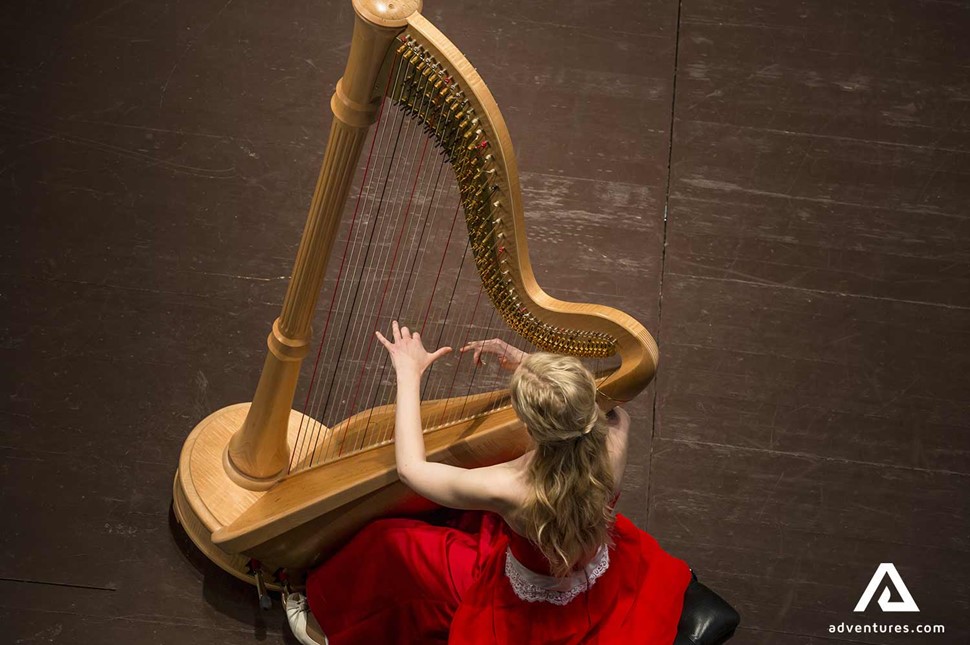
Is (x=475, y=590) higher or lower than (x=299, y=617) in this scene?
higher

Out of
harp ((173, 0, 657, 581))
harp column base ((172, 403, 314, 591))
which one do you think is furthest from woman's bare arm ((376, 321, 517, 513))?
harp column base ((172, 403, 314, 591))

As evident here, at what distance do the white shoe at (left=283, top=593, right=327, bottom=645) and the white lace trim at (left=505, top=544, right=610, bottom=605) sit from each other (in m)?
0.67

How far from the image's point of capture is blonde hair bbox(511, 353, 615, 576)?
239 centimetres

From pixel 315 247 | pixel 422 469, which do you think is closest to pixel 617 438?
pixel 422 469

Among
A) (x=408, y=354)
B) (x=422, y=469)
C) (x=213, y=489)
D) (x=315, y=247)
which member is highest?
(x=315, y=247)

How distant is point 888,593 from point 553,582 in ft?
4.46

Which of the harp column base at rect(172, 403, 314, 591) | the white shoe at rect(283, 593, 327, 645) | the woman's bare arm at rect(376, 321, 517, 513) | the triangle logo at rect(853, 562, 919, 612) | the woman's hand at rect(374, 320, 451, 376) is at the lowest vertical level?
the white shoe at rect(283, 593, 327, 645)

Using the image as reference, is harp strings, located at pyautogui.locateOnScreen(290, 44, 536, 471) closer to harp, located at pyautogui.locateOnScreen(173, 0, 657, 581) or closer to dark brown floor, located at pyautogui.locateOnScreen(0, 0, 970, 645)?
harp, located at pyautogui.locateOnScreen(173, 0, 657, 581)

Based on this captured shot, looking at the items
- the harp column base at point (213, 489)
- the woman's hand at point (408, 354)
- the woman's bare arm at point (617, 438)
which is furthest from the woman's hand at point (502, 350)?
the harp column base at point (213, 489)

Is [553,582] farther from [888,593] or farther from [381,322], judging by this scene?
[888,593]

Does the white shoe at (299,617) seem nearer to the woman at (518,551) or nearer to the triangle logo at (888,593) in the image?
the woman at (518,551)

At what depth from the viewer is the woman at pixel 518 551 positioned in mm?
2498

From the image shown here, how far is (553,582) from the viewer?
2.76 meters

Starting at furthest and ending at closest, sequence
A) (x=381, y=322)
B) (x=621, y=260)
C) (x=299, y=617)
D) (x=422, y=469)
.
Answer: (x=621, y=260) → (x=381, y=322) → (x=299, y=617) → (x=422, y=469)
